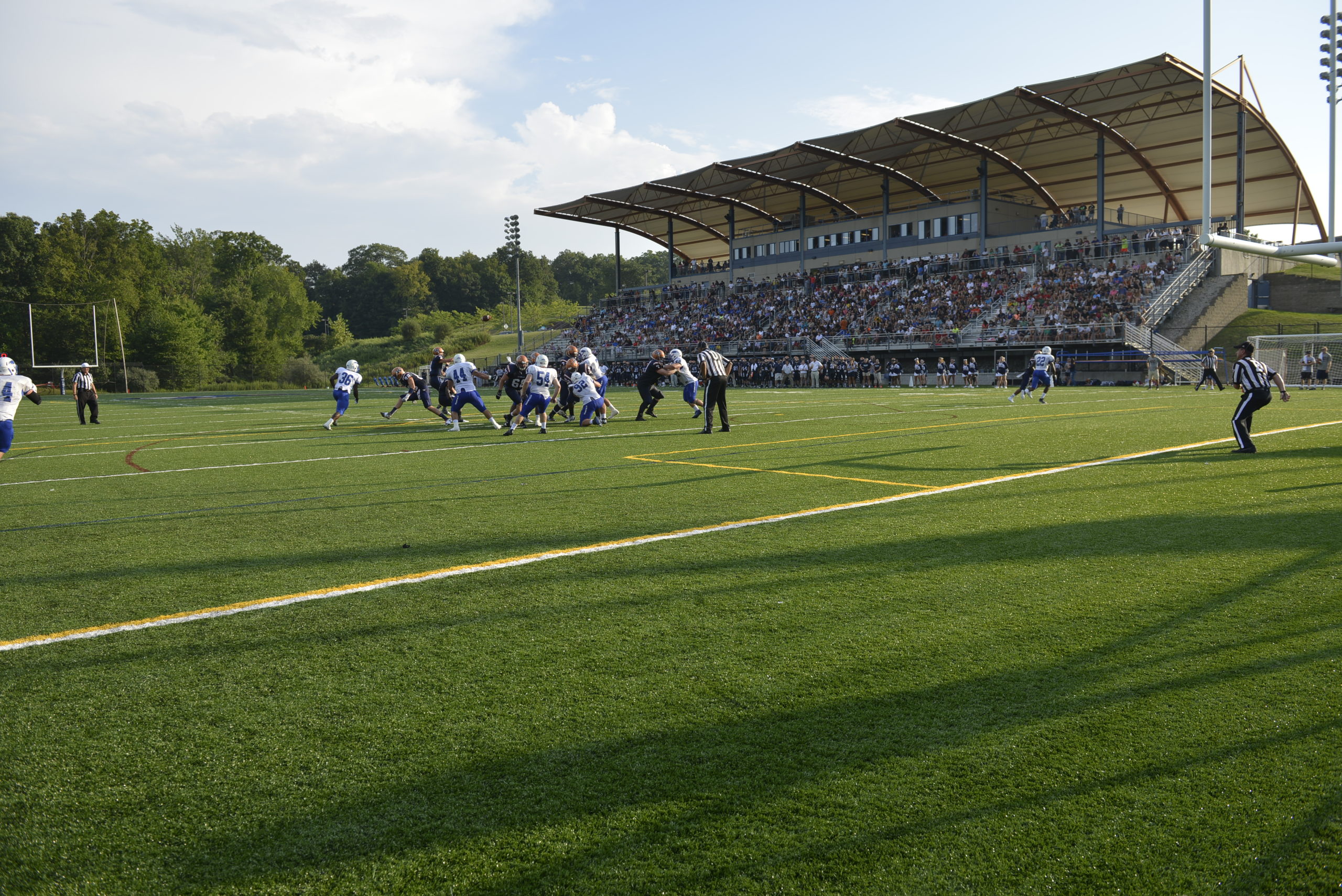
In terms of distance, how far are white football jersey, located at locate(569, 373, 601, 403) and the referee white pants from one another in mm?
11615

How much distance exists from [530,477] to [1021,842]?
841 cm

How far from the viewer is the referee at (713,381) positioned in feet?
49.3

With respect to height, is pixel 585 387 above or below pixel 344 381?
below

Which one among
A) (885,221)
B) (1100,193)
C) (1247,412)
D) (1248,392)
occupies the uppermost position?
(885,221)

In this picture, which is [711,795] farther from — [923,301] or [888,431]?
[923,301]

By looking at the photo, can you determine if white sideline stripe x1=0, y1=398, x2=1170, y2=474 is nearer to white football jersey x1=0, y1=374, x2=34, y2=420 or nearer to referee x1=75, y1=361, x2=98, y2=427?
white football jersey x1=0, y1=374, x2=34, y2=420

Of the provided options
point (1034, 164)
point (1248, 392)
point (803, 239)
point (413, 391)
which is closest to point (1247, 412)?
point (1248, 392)

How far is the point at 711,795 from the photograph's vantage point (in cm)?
270

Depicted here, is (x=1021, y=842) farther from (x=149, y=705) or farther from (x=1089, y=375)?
(x=1089, y=375)

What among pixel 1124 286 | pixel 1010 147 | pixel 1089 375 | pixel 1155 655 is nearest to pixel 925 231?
pixel 1010 147

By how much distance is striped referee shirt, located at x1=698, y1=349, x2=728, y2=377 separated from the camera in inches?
588

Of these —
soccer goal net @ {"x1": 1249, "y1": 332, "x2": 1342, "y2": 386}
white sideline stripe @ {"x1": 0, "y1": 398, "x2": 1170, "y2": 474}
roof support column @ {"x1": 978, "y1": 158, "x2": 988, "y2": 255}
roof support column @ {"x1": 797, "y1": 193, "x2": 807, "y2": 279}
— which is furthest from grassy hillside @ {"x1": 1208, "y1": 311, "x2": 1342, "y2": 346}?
A: roof support column @ {"x1": 797, "y1": 193, "x2": 807, "y2": 279}

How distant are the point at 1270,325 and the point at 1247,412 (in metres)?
38.0

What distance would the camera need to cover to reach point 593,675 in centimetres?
371
